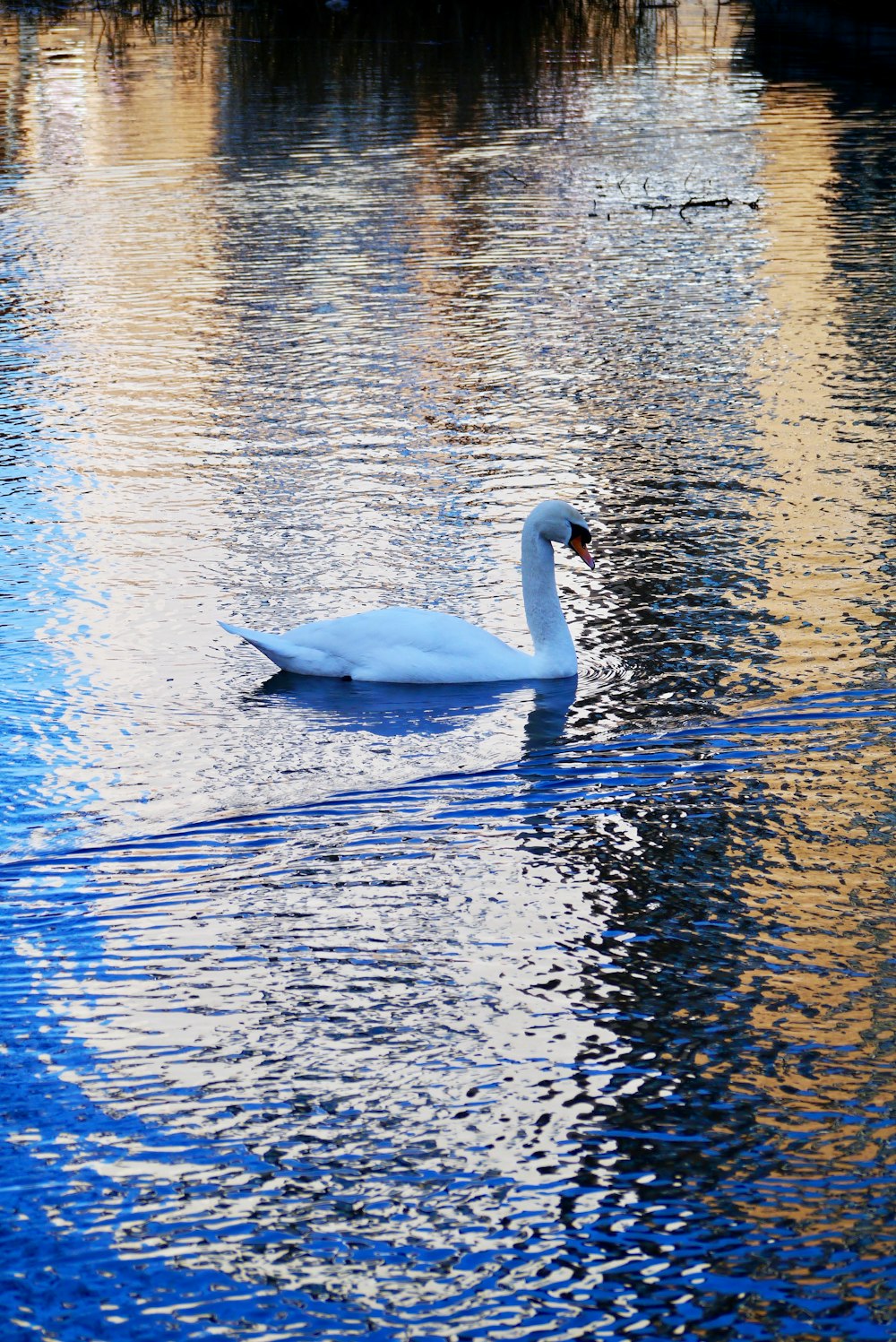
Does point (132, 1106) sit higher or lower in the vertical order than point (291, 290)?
lower

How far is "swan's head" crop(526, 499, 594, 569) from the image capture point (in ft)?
26.3

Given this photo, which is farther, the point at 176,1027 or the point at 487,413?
the point at 487,413

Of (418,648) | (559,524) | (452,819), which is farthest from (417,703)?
(452,819)

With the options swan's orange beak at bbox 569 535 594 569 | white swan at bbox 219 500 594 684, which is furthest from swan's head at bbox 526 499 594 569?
white swan at bbox 219 500 594 684

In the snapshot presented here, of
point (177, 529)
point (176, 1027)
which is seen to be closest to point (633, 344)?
point (177, 529)

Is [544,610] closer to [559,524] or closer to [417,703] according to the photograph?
[559,524]

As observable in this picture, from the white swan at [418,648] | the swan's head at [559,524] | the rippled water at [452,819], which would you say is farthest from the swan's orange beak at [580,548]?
the rippled water at [452,819]

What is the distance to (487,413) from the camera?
11992mm

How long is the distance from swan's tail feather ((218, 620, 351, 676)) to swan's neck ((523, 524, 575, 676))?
2.67ft

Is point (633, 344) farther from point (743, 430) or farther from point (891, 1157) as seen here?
point (891, 1157)

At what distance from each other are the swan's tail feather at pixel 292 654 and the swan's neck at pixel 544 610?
2.67 ft

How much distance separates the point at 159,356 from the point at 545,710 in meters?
7.08

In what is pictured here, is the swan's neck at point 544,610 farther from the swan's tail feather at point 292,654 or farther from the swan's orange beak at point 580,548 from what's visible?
the swan's tail feather at point 292,654

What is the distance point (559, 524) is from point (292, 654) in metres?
1.29
